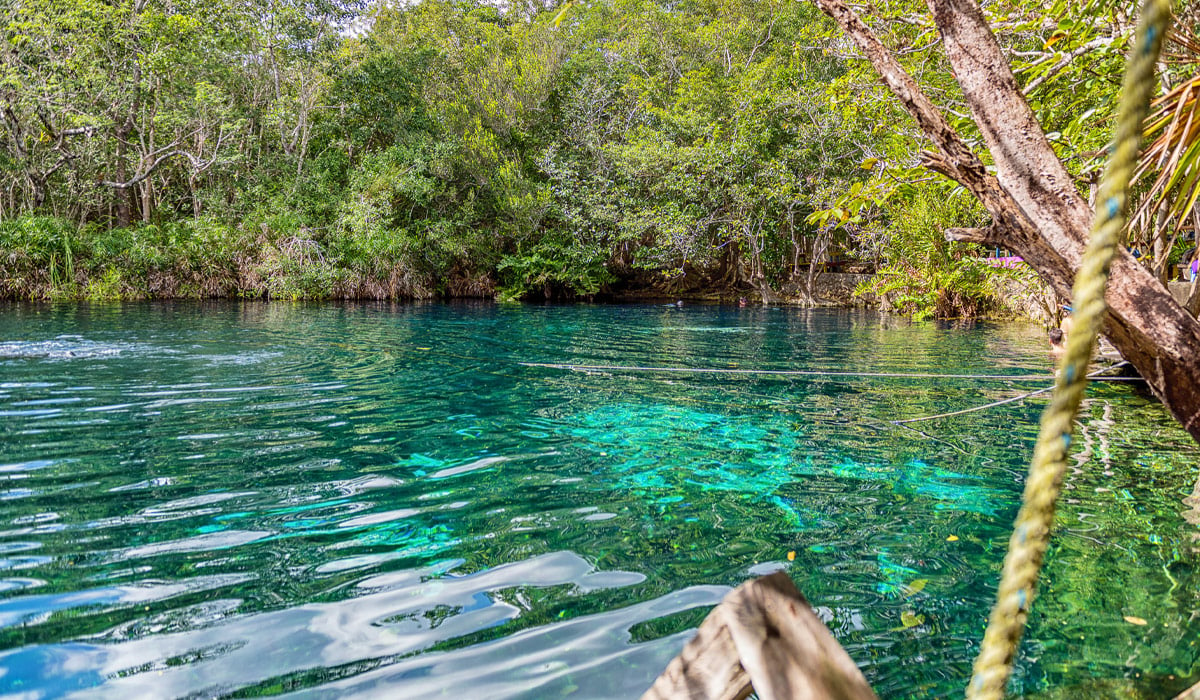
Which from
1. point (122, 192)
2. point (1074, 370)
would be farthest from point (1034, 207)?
point (122, 192)

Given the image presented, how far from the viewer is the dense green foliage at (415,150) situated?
68.1 feet

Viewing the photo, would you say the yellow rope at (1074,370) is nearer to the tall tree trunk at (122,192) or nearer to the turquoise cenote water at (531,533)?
the turquoise cenote water at (531,533)

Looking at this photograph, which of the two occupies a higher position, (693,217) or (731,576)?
(693,217)

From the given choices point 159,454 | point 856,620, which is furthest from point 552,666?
point 159,454

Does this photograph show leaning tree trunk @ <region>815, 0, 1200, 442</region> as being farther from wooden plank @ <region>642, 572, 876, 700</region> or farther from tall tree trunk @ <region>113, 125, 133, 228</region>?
tall tree trunk @ <region>113, 125, 133, 228</region>

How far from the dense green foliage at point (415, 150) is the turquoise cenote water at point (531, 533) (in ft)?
47.4

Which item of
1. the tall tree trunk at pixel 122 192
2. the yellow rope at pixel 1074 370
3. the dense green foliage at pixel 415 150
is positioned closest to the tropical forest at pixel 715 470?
the yellow rope at pixel 1074 370

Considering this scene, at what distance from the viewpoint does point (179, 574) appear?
2930 mm

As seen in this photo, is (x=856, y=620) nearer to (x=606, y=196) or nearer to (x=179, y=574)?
(x=179, y=574)

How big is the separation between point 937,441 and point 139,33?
23911 millimetres

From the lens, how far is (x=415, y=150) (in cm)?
2512

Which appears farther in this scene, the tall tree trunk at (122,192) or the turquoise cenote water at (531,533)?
the tall tree trunk at (122,192)

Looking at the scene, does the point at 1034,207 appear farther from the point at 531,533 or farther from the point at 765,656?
the point at 531,533

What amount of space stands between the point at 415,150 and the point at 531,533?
23847 millimetres
